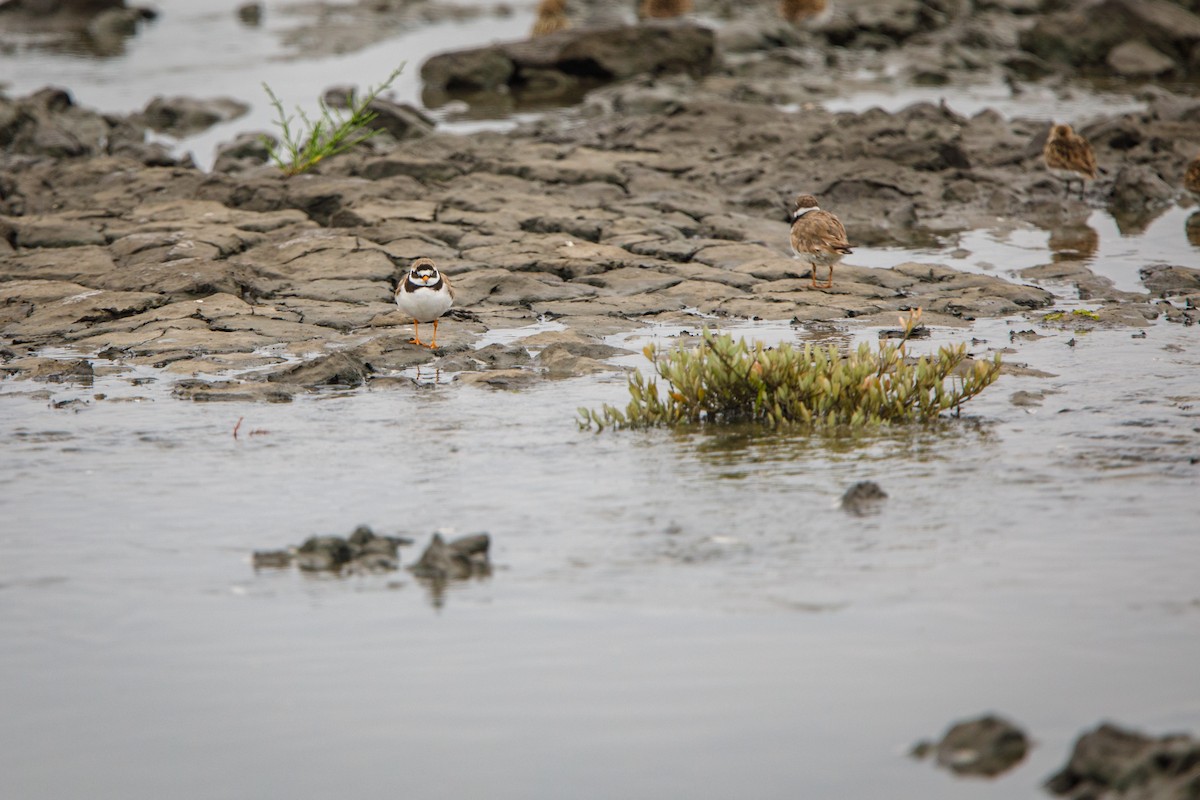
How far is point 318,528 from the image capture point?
6.83 metres

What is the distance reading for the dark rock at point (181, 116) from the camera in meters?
23.2

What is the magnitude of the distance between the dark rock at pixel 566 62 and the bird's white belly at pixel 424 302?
1591 centimetres

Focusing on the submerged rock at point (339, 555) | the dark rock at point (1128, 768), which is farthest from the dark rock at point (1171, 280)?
the dark rock at point (1128, 768)

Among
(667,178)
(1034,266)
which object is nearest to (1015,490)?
(1034,266)

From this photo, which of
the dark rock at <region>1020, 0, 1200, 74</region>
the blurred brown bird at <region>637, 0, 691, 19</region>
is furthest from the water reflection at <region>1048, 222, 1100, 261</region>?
the blurred brown bird at <region>637, 0, 691, 19</region>

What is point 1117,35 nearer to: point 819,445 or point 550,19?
point 550,19

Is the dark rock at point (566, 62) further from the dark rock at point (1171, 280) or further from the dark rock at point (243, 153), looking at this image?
the dark rock at point (1171, 280)

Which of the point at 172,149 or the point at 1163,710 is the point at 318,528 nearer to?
the point at 1163,710

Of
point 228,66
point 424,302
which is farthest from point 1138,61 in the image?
point 424,302

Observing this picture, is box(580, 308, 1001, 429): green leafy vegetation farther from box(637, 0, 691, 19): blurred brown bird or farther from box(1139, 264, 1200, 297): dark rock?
box(637, 0, 691, 19): blurred brown bird

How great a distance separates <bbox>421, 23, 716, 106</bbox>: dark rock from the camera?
25844 mm

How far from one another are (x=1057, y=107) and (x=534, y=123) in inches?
346

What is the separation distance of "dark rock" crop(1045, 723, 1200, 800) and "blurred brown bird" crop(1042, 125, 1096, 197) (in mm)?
12587

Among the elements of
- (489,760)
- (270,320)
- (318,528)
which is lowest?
(489,760)
